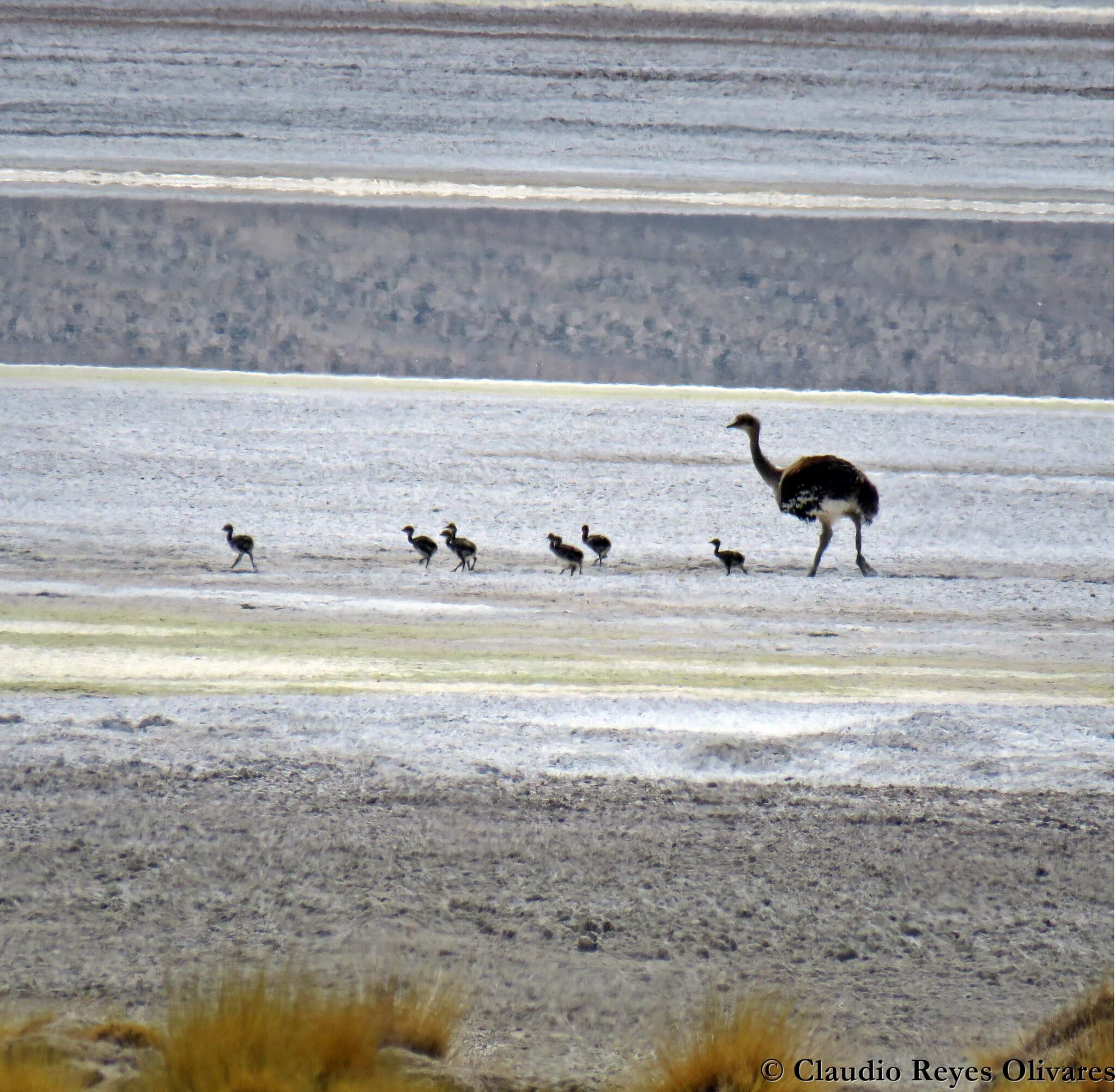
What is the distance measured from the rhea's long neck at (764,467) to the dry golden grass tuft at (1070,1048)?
116 inches

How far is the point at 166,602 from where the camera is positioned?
3.80 metres

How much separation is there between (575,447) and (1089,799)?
9.25 feet

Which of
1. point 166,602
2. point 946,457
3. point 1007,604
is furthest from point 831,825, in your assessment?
point 946,457

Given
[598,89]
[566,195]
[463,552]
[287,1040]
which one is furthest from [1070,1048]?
[598,89]

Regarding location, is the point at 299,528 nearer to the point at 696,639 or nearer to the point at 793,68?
the point at 696,639

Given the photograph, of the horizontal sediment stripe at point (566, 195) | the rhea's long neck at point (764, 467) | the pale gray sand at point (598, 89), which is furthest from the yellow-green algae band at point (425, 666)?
the pale gray sand at point (598, 89)

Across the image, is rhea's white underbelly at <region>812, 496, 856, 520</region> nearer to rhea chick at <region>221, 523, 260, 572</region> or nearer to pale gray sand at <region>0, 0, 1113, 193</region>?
rhea chick at <region>221, 523, 260, 572</region>

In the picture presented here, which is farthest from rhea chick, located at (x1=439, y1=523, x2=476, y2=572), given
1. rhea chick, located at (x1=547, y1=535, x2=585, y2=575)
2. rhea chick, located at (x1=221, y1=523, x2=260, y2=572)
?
rhea chick, located at (x1=221, y1=523, x2=260, y2=572)

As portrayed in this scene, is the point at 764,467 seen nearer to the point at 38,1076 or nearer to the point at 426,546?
the point at 426,546

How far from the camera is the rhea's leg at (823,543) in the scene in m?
4.29

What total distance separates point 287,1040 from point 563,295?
15.3 feet

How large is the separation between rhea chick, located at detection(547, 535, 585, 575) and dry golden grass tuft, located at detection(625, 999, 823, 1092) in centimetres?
247

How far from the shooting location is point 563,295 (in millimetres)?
5820

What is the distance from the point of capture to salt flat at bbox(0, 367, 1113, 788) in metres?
3.00
